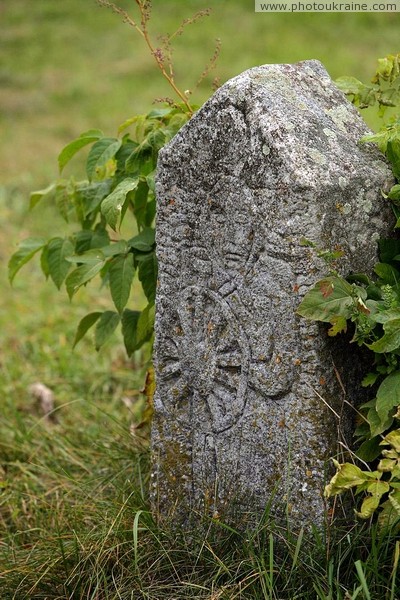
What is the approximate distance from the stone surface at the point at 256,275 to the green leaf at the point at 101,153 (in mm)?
419

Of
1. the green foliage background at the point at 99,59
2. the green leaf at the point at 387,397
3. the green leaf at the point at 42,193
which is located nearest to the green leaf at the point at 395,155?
the green leaf at the point at 387,397

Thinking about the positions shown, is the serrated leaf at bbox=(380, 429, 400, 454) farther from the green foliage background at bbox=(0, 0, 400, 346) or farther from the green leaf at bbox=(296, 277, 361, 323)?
the green foliage background at bbox=(0, 0, 400, 346)

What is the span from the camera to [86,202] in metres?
2.91

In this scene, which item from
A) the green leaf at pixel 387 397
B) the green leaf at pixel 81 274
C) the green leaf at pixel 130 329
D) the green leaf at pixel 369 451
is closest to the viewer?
the green leaf at pixel 387 397

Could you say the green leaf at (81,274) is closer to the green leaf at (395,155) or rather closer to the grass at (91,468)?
the grass at (91,468)

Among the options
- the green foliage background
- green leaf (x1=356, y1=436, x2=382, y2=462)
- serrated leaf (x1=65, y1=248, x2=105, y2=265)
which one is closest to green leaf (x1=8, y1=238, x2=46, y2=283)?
serrated leaf (x1=65, y1=248, x2=105, y2=265)

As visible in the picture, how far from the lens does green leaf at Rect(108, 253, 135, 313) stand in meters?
2.65

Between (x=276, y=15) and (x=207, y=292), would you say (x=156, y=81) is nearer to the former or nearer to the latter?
(x=276, y=15)

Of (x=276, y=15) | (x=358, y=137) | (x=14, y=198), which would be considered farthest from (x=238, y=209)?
(x=276, y=15)

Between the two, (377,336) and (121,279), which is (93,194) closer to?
(121,279)

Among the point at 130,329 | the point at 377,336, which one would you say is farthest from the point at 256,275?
the point at 130,329

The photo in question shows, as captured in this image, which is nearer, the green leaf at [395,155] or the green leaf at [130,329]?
the green leaf at [395,155]

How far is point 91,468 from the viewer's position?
3262mm

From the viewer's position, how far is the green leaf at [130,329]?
2.88m
